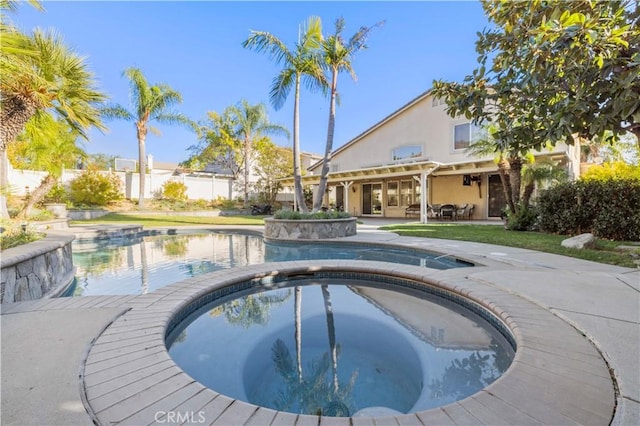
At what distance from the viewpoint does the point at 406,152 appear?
17734 millimetres

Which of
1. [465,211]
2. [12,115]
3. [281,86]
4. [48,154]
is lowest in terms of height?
[465,211]

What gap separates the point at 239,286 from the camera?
4.71 metres

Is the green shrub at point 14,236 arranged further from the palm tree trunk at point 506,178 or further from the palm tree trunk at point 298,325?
the palm tree trunk at point 506,178

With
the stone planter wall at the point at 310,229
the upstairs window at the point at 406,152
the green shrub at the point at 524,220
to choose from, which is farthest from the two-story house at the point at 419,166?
the stone planter wall at the point at 310,229

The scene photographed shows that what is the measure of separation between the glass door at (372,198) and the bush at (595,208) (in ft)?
35.9

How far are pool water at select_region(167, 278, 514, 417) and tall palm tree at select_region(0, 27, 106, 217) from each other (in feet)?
16.3

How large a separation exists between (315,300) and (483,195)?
14.4 m

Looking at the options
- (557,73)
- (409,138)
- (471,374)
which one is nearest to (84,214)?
(409,138)

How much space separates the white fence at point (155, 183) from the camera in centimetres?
1634

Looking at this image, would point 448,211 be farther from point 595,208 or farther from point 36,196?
point 36,196

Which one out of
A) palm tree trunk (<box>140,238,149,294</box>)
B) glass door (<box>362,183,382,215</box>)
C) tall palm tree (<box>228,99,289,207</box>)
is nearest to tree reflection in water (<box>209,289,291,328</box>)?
palm tree trunk (<box>140,238,149,294</box>)

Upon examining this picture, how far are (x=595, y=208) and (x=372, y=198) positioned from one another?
42.6 feet

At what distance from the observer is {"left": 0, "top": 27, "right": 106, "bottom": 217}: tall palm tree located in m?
4.63

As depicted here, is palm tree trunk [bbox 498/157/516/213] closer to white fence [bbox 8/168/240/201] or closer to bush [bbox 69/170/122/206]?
white fence [bbox 8/168/240/201]
